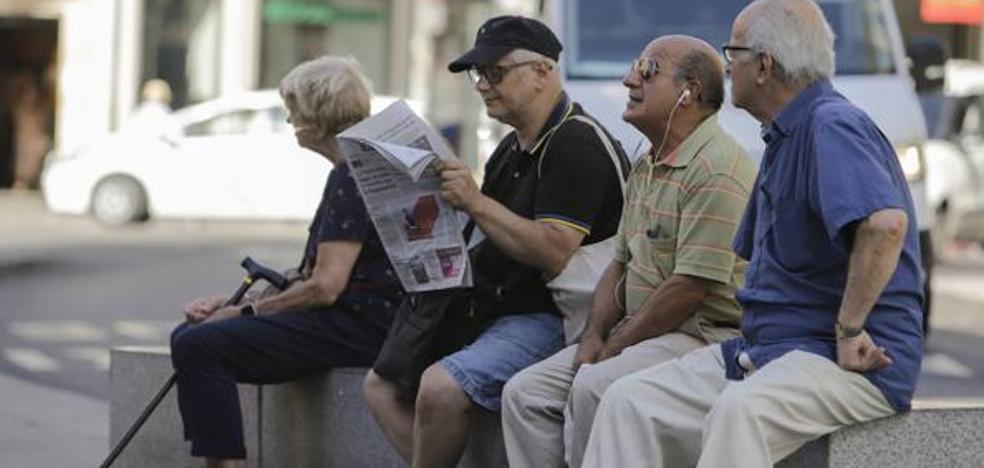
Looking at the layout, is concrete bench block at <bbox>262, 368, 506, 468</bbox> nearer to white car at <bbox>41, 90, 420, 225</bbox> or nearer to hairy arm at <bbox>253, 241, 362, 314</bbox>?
hairy arm at <bbox>253, 241, 362, 314</bbox>

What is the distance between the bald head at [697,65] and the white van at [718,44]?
6.53m

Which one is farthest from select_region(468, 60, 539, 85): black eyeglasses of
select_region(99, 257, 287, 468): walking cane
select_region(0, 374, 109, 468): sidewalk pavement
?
select_region(0, 374, 109, 468): sidewalk pavement

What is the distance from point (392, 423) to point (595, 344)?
715 millimetres

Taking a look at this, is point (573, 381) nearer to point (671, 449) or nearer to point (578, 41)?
point (671, 449)

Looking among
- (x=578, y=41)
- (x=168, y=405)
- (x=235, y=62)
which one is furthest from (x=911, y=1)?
(x=168, y=405)

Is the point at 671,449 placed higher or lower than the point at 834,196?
lower

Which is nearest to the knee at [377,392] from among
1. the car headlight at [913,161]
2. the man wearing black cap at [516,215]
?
the man wearing black cap at [516,215]

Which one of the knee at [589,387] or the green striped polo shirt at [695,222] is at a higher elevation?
the green striped polo shirt at [695,222]

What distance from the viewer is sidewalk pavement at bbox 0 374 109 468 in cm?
873

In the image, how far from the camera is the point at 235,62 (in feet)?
121

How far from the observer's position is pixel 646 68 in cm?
614

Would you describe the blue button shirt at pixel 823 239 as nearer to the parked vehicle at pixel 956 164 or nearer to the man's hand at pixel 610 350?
the man's hand at pixel 610 350

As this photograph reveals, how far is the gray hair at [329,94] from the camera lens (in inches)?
279

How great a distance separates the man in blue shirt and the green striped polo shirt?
26 cm
